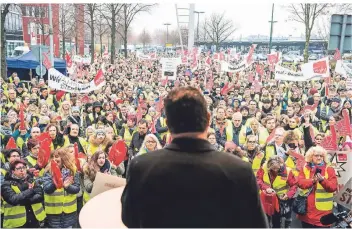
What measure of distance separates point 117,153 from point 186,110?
3694 millimetres

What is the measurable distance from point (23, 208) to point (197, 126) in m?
3.40

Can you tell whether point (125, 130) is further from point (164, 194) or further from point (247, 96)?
point (164, 194)

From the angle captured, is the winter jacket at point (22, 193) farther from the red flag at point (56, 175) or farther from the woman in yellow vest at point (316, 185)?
the woman in yellow vest at point (316, 185)

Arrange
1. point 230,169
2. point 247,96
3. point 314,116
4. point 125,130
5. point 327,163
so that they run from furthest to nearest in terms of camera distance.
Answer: point 247,96 < point 314,116 < point 125,130 < point 327,163 < point 230,169

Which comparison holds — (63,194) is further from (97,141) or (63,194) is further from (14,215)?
(97,141)

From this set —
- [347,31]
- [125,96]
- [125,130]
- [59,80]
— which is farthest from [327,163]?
[125,96]

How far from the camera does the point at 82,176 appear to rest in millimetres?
4551

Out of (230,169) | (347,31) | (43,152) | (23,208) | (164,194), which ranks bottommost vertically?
(23,208)

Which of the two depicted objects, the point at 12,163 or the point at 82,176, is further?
the point at 82,176

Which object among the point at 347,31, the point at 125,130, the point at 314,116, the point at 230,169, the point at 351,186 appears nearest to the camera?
the point at 230,169

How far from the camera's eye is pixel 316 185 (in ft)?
14.4

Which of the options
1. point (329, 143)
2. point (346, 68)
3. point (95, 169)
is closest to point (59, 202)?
point (95, 169)

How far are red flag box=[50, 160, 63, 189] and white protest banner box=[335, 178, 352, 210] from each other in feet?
9.51

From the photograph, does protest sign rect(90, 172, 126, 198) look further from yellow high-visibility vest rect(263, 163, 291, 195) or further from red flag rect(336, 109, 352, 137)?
red flag rect(336, 109, 352, 137)
